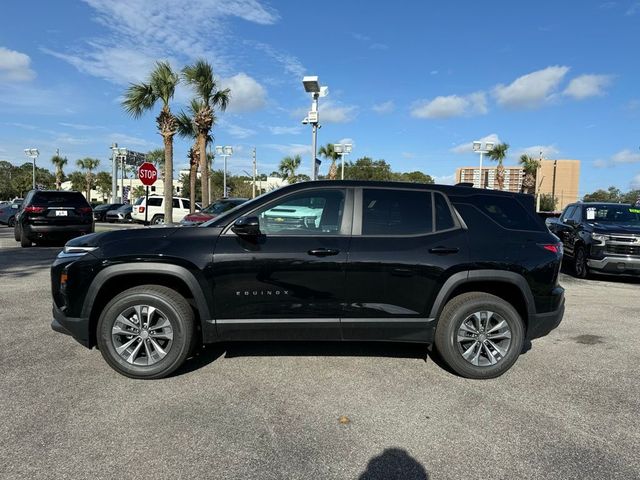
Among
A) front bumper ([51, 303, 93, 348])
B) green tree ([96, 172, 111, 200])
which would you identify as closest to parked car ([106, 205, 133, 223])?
front bumper ([51, 303, 93, 348])

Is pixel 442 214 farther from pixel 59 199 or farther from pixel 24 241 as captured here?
pixel 24 241

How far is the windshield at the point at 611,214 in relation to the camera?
1105cm

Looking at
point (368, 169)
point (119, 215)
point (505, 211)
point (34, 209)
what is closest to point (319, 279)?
point (505, 211)

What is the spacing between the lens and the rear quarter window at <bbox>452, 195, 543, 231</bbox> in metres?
4.53

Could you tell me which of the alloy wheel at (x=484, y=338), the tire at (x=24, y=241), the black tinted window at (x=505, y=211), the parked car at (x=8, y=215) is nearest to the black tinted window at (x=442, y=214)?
the black tinted window at (x=505, y=211)

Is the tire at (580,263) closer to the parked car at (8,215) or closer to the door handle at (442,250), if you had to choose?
the door handle at (442,250)

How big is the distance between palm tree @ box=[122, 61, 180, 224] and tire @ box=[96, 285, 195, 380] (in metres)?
19.2

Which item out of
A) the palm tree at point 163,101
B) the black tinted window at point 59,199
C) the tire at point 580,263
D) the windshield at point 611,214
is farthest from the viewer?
the palm tree at point 163,101

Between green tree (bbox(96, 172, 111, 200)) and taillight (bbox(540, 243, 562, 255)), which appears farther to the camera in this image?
green tree (bbox(96, 172, 111, 200))

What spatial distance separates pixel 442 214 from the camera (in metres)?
4.47

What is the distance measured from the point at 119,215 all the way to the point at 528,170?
4079 centimetres

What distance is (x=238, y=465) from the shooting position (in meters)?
2.93

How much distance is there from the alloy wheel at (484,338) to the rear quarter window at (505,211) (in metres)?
0.90

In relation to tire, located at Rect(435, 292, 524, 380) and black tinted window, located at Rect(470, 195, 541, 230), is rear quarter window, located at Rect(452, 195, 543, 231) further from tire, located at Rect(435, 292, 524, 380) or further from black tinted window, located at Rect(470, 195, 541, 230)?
tire, located at Rect(435, 292, 524, 380)
